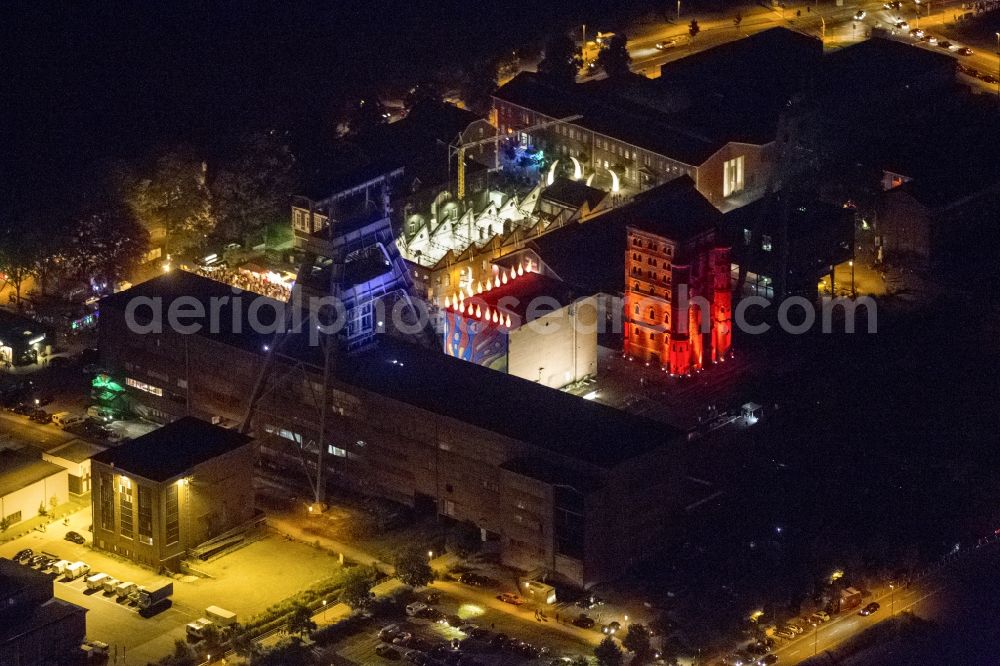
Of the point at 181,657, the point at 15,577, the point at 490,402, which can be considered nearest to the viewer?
the point at 15,577

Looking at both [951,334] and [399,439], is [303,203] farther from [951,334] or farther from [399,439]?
[951,334]

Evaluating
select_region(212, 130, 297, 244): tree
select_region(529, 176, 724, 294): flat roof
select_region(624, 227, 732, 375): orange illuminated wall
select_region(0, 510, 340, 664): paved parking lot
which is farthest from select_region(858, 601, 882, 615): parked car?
select_region(212, 130, 297, 244): tree

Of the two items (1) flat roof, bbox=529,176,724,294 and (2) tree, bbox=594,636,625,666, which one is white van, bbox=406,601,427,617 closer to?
(2) tree, bbox=594,636,625,666

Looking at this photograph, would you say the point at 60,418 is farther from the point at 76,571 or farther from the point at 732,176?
the point at 732,176

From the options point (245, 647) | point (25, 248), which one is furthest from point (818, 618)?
point (25, 248)

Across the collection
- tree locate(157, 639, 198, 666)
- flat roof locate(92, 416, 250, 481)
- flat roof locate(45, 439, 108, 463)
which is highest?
flat roof locate(92, 416, 250, 481)

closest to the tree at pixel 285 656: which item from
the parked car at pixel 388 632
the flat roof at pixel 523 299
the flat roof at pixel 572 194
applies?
the parked car at pixel 388 632

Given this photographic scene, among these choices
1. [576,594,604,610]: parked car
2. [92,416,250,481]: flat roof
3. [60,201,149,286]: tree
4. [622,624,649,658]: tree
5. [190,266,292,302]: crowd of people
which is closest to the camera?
[622,624,649,658]: tree
